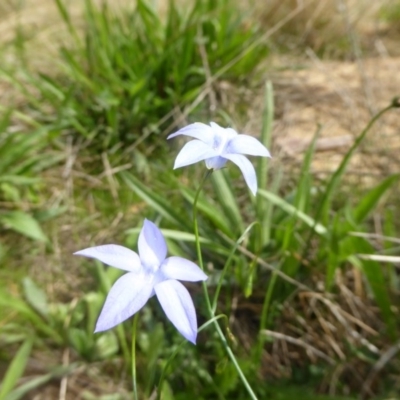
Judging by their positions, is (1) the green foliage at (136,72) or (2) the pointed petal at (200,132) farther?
(1) the green foliage at (136,72)

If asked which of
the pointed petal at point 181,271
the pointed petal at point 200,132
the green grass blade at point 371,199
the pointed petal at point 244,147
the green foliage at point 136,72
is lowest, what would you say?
the green grass blade at point 371,199

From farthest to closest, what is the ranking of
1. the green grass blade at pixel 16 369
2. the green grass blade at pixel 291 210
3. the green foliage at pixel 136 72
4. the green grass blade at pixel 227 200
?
1. the green foliage at pixel 136 72
2. the green grass blade at pixel 227 200
3. the green grass blade at pixel 291 210
4. the green grass blade at pixel 16 369

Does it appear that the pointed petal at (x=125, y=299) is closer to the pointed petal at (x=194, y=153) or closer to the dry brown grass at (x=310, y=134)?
the pointed petal at (x=194, y=153)

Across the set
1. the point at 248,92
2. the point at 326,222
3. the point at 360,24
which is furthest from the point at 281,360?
the point at 360,24

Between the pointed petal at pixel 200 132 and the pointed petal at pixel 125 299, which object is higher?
the pointed petal at pixel 200 132

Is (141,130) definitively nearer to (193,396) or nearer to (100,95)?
(100,95)

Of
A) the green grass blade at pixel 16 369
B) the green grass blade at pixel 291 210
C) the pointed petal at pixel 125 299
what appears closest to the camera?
the pointed petal at pixel 125 299

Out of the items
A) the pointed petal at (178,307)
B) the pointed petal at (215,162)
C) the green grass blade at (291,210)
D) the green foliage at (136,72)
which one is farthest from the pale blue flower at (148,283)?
the green foliage at (136,72)

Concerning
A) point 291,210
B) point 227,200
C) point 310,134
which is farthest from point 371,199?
point 310,134

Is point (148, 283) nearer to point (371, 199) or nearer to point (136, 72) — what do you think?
point (371, 199)
